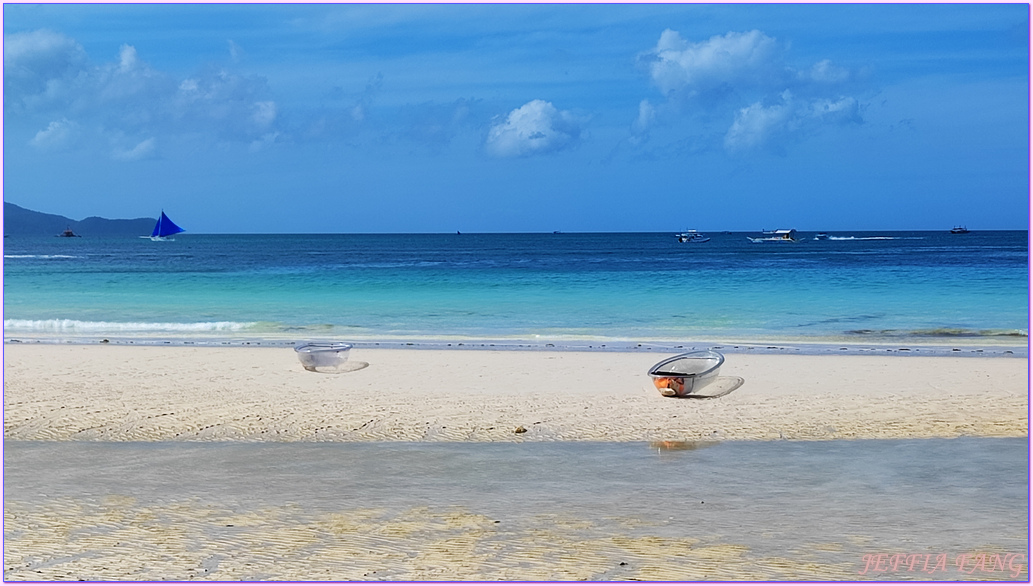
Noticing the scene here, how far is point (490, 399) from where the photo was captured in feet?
32.0

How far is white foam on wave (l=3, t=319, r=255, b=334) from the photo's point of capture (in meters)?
20.4

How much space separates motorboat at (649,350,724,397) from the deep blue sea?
423cm

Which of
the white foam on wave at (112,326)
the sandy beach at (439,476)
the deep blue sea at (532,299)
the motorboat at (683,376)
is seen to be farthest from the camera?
the white foam on wave at (112,326)

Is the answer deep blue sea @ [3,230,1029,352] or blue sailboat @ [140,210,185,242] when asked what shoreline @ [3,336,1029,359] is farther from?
blue sailboat @ [140,210,185,242]

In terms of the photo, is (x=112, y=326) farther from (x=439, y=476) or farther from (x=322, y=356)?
(x=439, y=476)

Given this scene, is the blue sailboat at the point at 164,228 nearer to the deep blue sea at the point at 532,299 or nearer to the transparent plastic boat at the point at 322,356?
the deep blue sea at the point at 532,299

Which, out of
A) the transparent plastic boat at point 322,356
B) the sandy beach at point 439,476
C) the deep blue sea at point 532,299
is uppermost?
the deep blue sea at point 532,299

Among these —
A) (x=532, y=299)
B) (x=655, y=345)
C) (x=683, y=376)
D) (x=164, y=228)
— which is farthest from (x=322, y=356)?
(x=164, y=228)

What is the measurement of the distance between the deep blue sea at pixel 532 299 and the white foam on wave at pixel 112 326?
47 millimetres

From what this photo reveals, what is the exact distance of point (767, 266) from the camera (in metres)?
48.8

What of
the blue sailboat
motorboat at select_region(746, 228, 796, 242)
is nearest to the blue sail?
the blue sailboat

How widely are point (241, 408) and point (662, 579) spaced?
5750 mm

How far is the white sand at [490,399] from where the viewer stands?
805 centimetres

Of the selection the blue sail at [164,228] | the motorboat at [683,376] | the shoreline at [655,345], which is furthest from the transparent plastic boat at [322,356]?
the blue sail at [164,228]
